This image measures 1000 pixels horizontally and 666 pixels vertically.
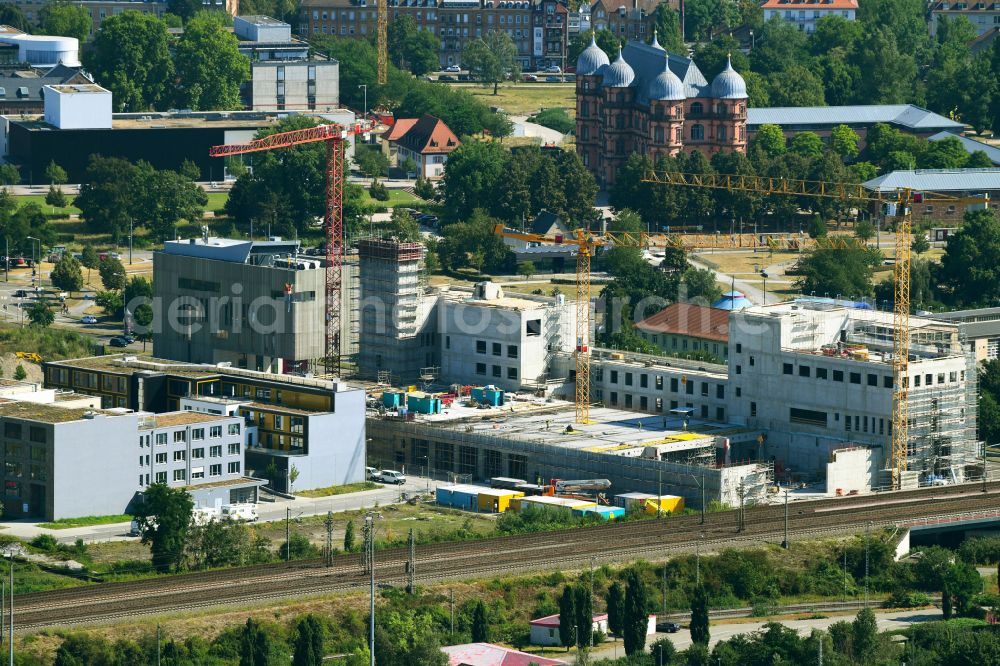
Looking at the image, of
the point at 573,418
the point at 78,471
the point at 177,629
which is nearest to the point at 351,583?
the point at 177,629

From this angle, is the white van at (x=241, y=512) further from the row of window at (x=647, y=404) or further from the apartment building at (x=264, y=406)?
the row of window at (x=647, y=404)

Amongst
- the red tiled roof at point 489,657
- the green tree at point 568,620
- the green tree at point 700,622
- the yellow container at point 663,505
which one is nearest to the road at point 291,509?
the yellow container at point 663,505

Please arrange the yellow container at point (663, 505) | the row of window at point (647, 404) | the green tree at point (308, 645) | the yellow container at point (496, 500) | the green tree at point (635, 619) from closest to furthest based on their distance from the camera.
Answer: the green tree at point (308, 645) → the green tree at point (635, 619) → the yellow container at point (663, 505) → the yellow container at point (496, 500) → the row of window at point (647, 404)

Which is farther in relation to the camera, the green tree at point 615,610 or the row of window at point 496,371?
the row of window at point 496,371

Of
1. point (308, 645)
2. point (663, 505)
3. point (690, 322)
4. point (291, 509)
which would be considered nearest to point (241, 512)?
point (291, 509)

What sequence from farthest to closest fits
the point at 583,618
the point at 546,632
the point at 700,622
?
1. the point at 546,632
2. the point at 583,618
3. the point at 700,622

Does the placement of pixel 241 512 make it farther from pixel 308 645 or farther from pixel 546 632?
pixel 308 645
